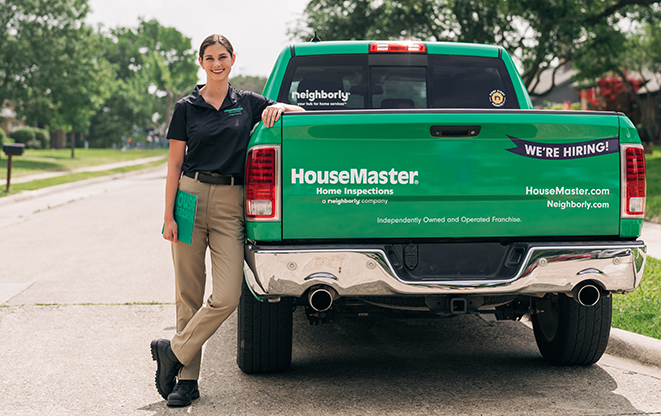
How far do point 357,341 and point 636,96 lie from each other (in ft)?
127

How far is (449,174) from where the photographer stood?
3.60 metres

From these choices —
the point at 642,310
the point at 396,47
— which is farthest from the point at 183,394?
the point at 642,310

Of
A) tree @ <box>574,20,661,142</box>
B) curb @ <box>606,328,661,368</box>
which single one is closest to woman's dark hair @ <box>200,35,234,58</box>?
curb @ <box>606,328,661,368</box>

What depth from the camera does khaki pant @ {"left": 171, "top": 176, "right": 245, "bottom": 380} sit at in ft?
12.5

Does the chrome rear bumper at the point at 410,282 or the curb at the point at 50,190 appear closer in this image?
the chrome rear bumper at the point at 410,282

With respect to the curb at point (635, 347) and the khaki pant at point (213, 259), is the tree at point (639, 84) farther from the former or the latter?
the khaki pant at point (213, 259)

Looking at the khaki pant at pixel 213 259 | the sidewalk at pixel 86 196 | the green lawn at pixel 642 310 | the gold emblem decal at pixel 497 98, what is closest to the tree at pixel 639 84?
the sidewalk at pixel 86 196

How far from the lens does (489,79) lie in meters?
5.16

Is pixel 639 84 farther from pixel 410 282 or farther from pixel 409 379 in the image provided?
pixel 410 282

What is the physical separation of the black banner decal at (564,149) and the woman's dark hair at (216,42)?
1660 mm

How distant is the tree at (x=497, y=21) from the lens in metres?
19.4

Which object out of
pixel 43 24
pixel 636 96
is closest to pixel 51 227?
pixel 43 24

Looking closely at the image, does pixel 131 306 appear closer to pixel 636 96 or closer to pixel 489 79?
pixel 489 79

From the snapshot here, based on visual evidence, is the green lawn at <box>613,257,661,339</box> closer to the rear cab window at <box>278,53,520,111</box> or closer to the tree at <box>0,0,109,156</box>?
the rear cab window at <box>278,53,520,111</box>
